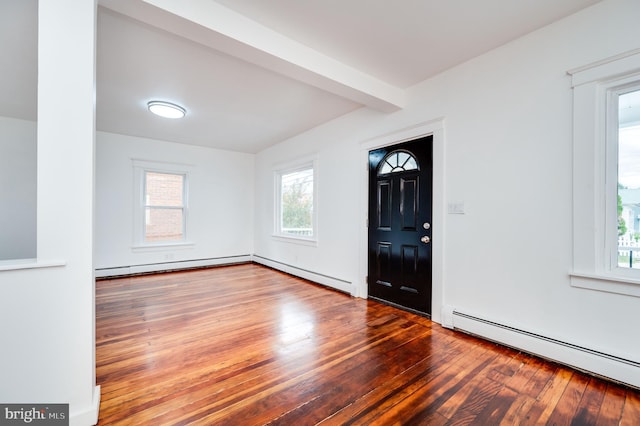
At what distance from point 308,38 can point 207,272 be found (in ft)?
15.4

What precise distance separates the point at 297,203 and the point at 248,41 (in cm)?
347

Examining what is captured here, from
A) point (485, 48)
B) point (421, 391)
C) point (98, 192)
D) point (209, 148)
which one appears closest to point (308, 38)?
point (485, 48)

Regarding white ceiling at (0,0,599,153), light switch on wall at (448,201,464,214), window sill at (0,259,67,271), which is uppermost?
white ceiling at (0,0,599,153)

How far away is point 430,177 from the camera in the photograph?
121 inches

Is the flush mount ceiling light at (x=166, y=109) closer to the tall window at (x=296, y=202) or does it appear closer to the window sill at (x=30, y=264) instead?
the tall window at (x=296, y=202)

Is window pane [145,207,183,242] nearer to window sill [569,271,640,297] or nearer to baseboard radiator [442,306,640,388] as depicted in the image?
baseboard radiator [442,306,640,388]

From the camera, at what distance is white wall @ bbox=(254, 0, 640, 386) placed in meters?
2.00

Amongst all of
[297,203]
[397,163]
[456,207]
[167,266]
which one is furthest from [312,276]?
[167,266]

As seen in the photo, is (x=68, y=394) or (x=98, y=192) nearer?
(x=68, y=394)

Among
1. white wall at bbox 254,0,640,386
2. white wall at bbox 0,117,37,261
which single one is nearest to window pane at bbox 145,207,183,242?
white wall at bbox 0,117,37,261

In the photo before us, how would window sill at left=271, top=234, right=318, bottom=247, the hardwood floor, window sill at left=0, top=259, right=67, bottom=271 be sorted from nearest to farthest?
window sill at left=0, top=259, right=67, bottom=271, the hardwood floor, window sill at left=271, top=234, right=318, bottom=247

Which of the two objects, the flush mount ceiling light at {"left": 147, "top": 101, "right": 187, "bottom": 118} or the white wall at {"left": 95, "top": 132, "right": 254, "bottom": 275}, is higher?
the flush mount ceiling light at {"left": 147, "top": 101, "right": 187, "bottom": 118}

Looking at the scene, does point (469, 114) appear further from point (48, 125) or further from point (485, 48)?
point (48, 125)

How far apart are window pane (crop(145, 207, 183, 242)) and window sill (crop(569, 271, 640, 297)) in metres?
6.25
